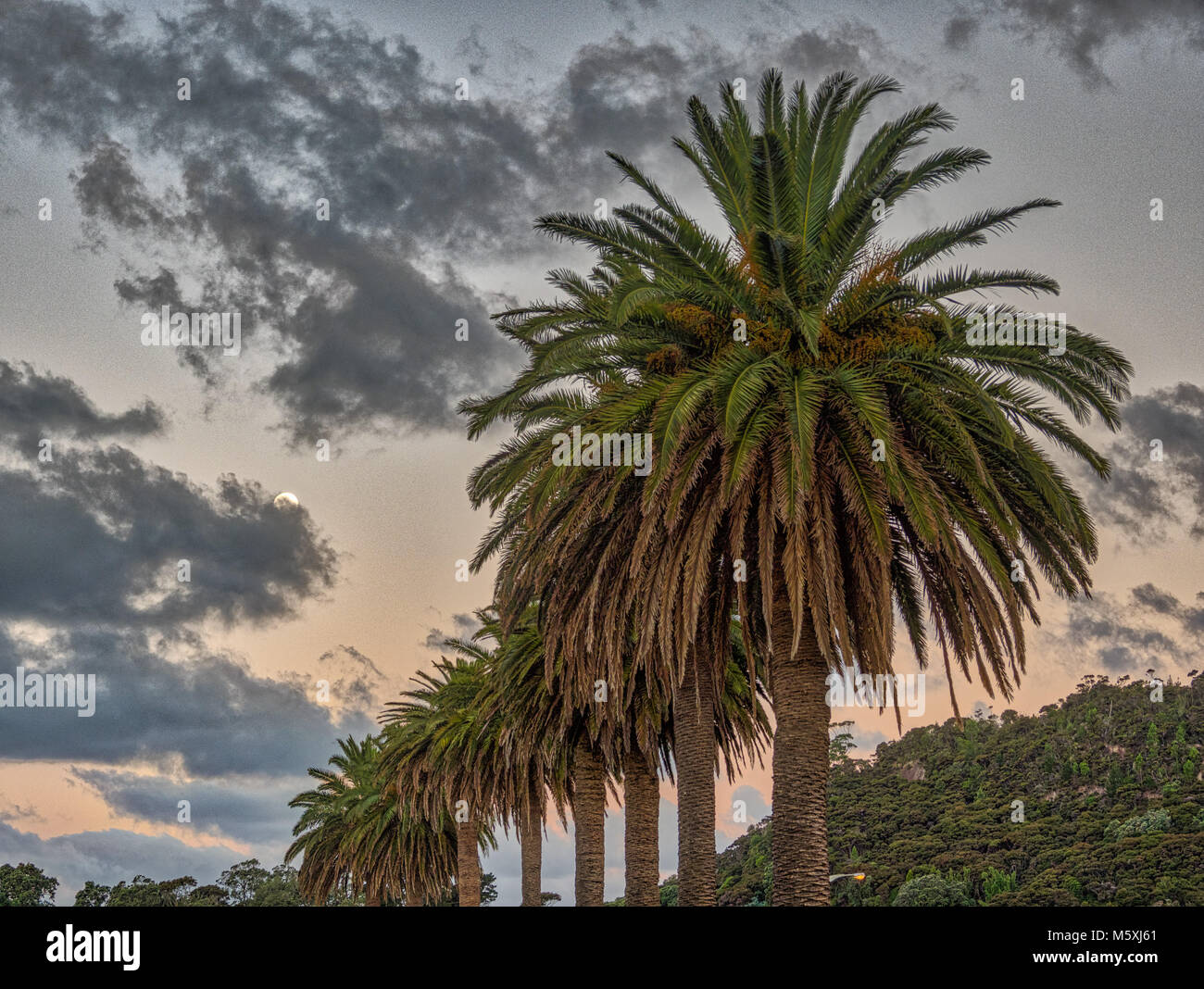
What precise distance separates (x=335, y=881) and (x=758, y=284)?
66915mm

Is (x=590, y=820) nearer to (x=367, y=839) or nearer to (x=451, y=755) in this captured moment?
(x=451, y=755)

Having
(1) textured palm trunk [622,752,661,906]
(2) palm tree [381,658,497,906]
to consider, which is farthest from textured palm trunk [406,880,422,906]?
(1) textured palm trunk [622,752,661,906]

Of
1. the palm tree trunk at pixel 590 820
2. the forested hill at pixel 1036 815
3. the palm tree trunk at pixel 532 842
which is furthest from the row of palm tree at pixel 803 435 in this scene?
the forested hill at pixel 1036 815

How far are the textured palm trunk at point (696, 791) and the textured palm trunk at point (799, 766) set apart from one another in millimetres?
3763

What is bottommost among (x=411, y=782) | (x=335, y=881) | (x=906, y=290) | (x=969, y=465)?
(x=335, y=881)

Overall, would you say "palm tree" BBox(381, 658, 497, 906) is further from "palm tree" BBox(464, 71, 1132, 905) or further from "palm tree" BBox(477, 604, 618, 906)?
"palm tree" BBox(464, 71, 1132, 905)

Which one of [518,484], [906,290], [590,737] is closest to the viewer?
[906,290]

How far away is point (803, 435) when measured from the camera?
15.7 m

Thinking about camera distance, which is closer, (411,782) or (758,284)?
(758,284)

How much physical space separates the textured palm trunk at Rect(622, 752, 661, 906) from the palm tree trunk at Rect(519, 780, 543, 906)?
7621 millimetres

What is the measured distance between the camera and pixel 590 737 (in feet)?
91.3
